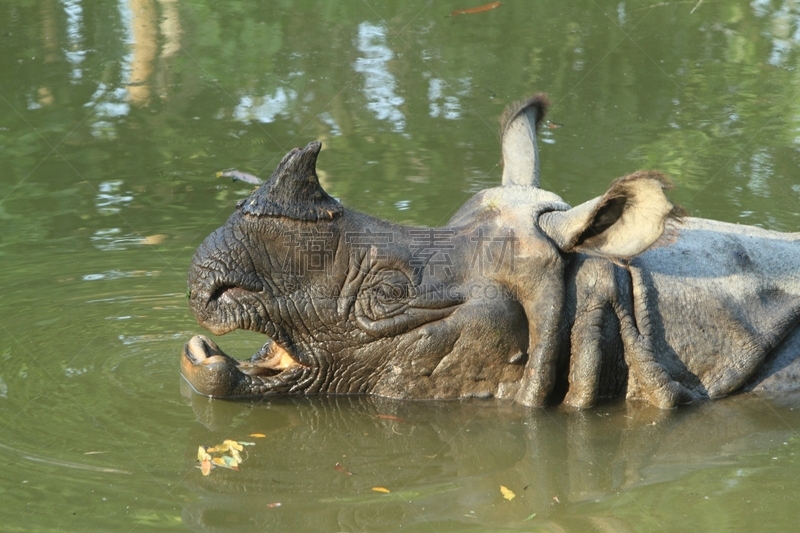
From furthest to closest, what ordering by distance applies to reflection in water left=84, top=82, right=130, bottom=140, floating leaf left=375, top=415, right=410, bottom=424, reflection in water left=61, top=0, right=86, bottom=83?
reflection in water left=61, top=0, right=86, bottom=83 → reflection in water left=84, top=82, right=130, bottom=140 → floating leaf left=375, top=415, right=410, bottom=424

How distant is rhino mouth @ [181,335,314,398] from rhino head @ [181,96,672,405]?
10 millimetres

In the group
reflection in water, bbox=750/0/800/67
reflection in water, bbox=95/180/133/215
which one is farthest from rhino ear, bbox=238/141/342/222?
reflection in water, bbox=750/0/800/67

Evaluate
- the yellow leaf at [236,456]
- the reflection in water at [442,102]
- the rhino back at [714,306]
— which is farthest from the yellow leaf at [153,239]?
the rhino back at [714,306]

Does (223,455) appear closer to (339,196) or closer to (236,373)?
(236,373)

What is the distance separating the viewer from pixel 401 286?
589 cm

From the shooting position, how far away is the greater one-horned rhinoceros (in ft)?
18.8

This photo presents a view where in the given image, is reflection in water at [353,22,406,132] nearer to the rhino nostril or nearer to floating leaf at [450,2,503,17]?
floating leaf at [450,2,503,17]

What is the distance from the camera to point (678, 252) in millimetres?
6336

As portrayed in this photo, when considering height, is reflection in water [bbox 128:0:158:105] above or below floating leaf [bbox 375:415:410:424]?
below

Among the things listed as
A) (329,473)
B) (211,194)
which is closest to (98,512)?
(329,473)

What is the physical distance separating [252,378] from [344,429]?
0.59m

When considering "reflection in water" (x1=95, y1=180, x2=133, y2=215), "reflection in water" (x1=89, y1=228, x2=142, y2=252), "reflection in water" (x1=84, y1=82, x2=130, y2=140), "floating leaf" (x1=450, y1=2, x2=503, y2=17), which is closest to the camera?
"reflection in water" (x1=89, y1=228, x2=142, y2=252)

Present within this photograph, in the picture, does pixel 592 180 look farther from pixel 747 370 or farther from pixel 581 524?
pixel 581 524

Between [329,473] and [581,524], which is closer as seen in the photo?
[581,524]
